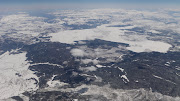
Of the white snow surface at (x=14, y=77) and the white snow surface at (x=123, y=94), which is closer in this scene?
the white snow surface at (x=123, y=94)

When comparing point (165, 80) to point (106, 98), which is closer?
point (106, 98)

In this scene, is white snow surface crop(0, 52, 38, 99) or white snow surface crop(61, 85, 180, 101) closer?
white snow surface crop(61, 85, 180, 101)

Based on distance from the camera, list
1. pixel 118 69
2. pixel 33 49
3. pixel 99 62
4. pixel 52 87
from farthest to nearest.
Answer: pixel 33 49
pixel 99 62
pixel 118 69
pixel 52 87

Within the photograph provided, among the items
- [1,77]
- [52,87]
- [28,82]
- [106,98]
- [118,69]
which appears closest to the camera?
[106,98]

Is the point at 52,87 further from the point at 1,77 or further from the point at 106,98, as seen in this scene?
the point at 1,77

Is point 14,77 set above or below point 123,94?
above

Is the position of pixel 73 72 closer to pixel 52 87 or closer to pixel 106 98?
pixel 52 87

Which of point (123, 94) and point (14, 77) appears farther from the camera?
point (14, 77)

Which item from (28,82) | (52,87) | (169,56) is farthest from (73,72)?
(169,56)
